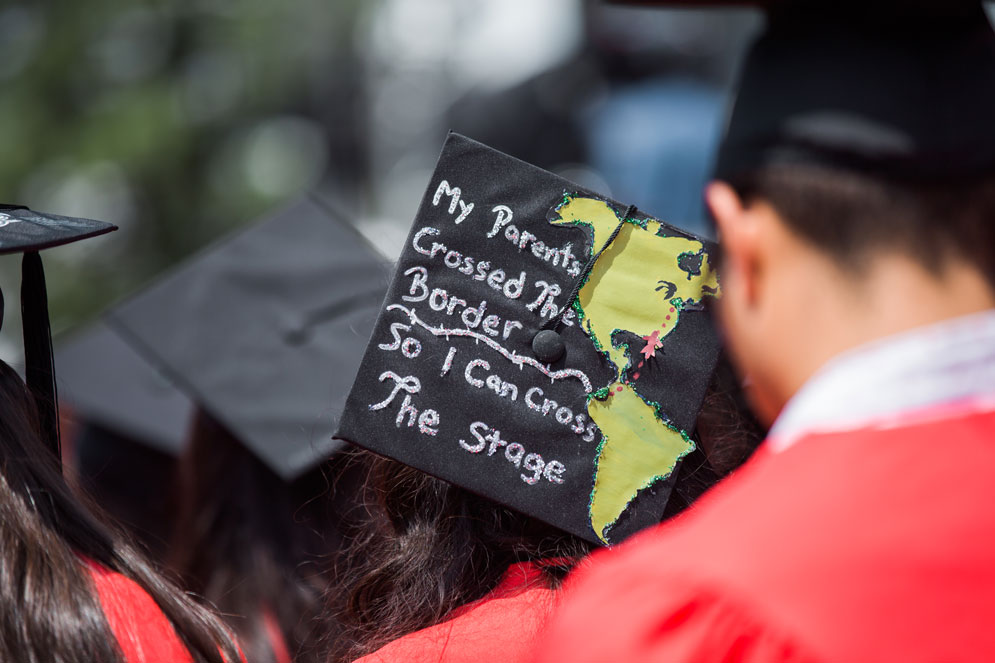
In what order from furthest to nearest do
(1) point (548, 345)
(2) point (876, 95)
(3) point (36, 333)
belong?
(3) point (36, 333) < (1) point (548, 345) < (2) point (876, 95)

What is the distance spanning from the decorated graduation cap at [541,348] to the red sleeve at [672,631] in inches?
23.7

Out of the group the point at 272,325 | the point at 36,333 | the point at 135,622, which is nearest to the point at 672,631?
the point at 135,622

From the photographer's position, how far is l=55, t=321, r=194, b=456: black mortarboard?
10.7 ft

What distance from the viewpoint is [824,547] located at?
86 cm

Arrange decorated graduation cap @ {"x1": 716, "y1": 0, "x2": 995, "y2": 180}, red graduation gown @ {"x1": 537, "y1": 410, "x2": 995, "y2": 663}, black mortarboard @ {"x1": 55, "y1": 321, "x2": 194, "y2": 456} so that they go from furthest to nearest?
black mortarboard @ {"x1": 55, "y1": 321, "x2": 194, "y2": 456} < decorated graduation cap @ {"x1": 716, "y1": 0, "x2": 995, "y2": 180} < red graduation gown @ {"x1": 537, "y1": 410, "x2": 995, "y2": 663}

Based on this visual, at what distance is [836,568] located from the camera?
86 centimetres

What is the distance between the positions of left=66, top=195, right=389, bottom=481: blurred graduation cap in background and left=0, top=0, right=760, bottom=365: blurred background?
523cm

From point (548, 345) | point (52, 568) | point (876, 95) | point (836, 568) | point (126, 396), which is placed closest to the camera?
point (836, 568)

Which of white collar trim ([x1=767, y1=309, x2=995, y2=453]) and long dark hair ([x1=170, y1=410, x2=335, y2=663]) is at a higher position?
white collar trim ([x1=767, y1=309, x2=995, y2=453])

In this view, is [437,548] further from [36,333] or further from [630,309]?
[36,333]

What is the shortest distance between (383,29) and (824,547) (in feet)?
39.6

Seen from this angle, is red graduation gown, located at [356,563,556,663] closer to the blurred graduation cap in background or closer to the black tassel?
the black tassel

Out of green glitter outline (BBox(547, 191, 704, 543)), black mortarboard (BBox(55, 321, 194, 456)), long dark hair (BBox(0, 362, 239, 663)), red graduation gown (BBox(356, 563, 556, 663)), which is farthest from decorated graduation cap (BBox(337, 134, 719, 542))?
black mortarboard (BBox(55, 321, 194, 456))

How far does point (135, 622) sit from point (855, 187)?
1.05 metres
